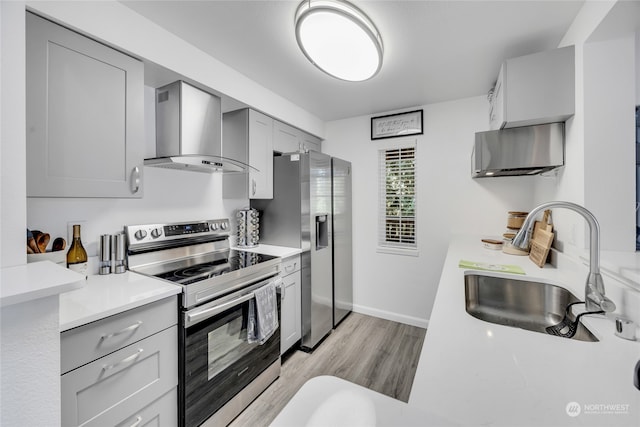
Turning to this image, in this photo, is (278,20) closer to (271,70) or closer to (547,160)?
(271,70)

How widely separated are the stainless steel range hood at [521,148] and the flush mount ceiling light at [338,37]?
1012 millimetres

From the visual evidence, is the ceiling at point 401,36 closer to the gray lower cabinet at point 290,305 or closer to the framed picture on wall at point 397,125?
the framed picture on wall at point 397,125

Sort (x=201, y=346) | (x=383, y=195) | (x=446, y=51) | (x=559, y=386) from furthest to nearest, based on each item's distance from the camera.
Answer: (x=383, y=195) < (x=446, y=51) < (x=201, y=346) < (x=559, y=386)

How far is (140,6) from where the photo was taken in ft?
4.58

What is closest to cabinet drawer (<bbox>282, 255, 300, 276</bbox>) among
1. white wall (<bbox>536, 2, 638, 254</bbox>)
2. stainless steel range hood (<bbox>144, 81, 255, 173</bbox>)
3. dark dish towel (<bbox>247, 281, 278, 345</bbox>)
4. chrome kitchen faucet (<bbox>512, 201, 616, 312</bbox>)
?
dark dish towel (<bbox>247, 281, 278, 345</bbox>)

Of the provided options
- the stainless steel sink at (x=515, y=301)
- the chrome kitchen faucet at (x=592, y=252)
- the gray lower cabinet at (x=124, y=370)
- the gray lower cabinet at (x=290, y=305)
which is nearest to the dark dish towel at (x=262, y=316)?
the gray lower cabinet at (x=290, y=305)

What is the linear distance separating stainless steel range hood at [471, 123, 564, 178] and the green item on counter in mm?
Answer: 689

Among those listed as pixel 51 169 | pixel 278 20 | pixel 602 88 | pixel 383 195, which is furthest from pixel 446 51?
pixel 51 169

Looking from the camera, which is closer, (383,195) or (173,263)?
(173,263)

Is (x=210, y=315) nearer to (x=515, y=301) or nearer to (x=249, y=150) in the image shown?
(x=249, y=150)

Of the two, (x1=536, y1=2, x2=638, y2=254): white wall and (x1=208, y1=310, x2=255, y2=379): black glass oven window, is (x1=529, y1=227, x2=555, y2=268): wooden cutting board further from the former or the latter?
(x1=208, y1=310, x2=255, y2=379): black glass oven window

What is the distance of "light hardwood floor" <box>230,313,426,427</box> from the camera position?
182 cm

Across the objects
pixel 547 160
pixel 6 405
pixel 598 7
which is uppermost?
pixel 598 7

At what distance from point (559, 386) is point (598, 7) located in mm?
1662
